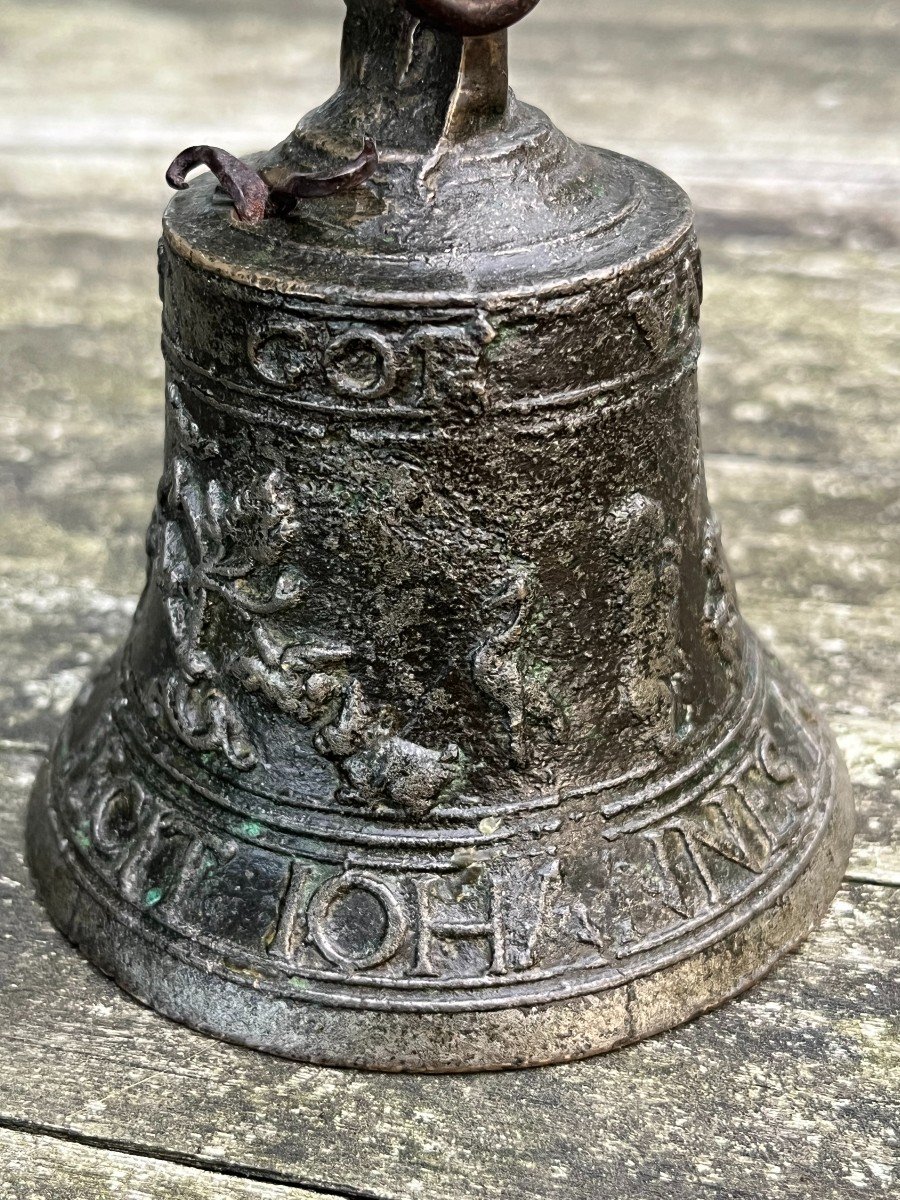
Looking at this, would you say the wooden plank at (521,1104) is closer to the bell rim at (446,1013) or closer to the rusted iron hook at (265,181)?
the bell rim at (446,1013)

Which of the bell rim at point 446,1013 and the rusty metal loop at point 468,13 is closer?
the rusty metal loop at point 468,13

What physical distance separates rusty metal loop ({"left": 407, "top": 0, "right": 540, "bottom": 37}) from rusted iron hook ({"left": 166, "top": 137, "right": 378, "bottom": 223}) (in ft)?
0.34

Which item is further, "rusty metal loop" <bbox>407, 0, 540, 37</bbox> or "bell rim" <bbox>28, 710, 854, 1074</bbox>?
"bell rim" <bbox>28, 710, 854, 1074</bbox>

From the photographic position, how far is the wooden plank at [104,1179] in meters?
1.08

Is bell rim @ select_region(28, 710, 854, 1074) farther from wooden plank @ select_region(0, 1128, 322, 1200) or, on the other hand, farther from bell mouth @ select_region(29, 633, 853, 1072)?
wooden plank @ select_region(0, 1128, 322, 1200)

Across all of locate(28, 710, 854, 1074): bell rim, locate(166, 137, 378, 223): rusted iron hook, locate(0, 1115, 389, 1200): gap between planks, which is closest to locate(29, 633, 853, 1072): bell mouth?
locate(28, 710, 854, 1074): bell rim

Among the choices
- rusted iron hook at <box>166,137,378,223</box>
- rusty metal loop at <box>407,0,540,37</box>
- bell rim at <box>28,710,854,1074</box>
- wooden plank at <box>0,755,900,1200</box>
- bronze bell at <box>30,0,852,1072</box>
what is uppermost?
rusty metal loop at <box>407,0,540,37</box>

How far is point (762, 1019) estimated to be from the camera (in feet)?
4.01

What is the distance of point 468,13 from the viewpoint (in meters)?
1.03

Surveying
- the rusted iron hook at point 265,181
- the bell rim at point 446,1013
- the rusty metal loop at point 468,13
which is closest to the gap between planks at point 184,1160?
the bell rim at point 446,1013

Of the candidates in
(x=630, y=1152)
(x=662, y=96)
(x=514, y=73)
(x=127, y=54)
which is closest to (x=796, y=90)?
(x=662, y=96)

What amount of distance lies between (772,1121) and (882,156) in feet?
7.31

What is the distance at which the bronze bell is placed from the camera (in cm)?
109

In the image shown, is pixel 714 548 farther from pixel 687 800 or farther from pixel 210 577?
pixel 210 577
